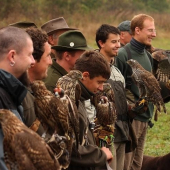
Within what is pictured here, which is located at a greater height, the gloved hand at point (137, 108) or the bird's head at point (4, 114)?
the bird's head at point (4, 114)

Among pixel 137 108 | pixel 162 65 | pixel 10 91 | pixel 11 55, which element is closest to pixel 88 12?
pixel 162 65

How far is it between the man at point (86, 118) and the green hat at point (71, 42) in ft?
1.83

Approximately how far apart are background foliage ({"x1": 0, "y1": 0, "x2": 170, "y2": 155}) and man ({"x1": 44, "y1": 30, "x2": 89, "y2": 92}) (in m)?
20.1

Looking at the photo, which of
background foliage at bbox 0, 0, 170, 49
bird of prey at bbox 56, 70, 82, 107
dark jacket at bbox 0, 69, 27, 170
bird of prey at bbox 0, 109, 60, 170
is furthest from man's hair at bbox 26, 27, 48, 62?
background foliage at bbox 0, 0, 170, 49

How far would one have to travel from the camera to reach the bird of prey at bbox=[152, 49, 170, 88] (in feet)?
23.2

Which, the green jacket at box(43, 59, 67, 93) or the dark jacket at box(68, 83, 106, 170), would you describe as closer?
the dark jacket at box(68, 83, 106, 170)

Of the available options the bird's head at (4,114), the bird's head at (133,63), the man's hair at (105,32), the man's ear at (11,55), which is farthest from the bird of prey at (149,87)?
the bird's head at (4,114)

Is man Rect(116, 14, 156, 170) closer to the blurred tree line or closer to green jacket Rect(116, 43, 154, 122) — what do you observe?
green jacket Rect(116, 43, 154, 122)

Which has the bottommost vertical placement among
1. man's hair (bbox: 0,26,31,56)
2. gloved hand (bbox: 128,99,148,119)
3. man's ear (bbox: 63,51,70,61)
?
gloved hand (bbox: 128,99,148,119)

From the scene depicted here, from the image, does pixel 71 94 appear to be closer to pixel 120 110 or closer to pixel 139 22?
pixel 120 110

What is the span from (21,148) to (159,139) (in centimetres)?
777

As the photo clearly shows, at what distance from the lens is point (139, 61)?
7.02 meters

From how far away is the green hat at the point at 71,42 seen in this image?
5254 millimetres

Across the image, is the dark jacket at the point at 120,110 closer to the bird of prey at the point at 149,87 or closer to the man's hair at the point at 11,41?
the bird of prey at the point at 149,87
